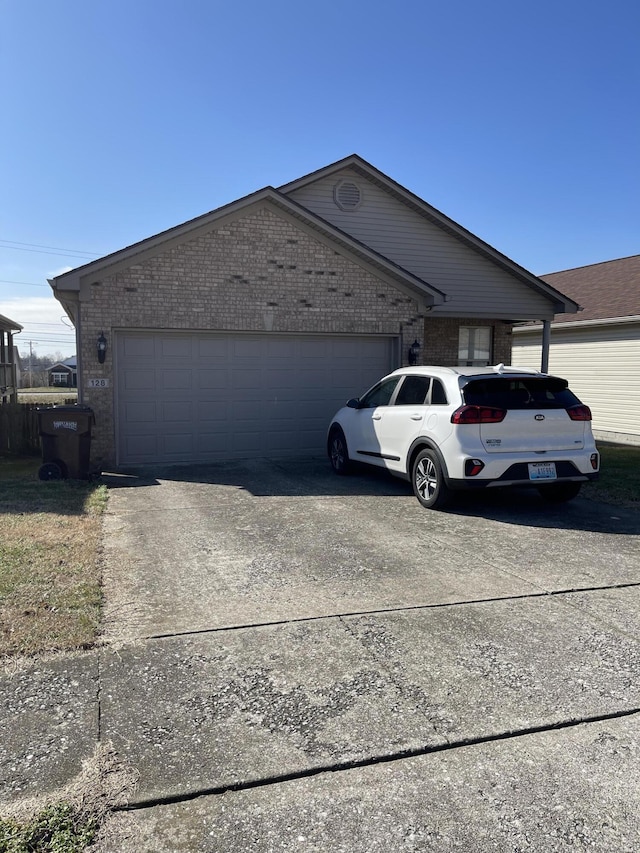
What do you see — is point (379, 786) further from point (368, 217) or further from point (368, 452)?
point (368, 217)

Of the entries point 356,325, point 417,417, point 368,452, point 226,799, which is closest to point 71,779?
point 226,799

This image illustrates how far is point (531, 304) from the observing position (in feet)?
51.9

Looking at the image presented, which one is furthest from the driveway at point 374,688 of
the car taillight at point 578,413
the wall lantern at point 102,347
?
the wall lantern at point 102,347

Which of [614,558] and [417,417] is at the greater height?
[417,417]

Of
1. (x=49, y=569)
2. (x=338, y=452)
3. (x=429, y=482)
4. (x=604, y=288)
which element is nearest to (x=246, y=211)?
(x=338, y=452)

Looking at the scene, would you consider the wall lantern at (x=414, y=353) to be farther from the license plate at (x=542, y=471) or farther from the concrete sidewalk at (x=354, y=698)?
the concrete sidewalk at (x=354, y=698)

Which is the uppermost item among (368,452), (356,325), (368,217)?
(368,217)

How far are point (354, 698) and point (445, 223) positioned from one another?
44.7 feet

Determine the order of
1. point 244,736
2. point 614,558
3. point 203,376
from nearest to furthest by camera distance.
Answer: point 244,736
point 614,558
point 203,376

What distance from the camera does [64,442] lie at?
34.3ft

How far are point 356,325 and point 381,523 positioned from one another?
20.0 feet

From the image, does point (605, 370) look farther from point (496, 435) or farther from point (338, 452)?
point (496, 435)

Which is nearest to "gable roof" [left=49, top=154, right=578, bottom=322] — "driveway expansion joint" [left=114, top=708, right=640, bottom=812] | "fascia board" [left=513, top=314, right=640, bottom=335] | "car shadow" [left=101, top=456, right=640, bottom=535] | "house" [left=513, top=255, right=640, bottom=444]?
"fascia board" [left=513, top=314, right=640, bottom=335]

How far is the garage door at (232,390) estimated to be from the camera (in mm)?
11734
